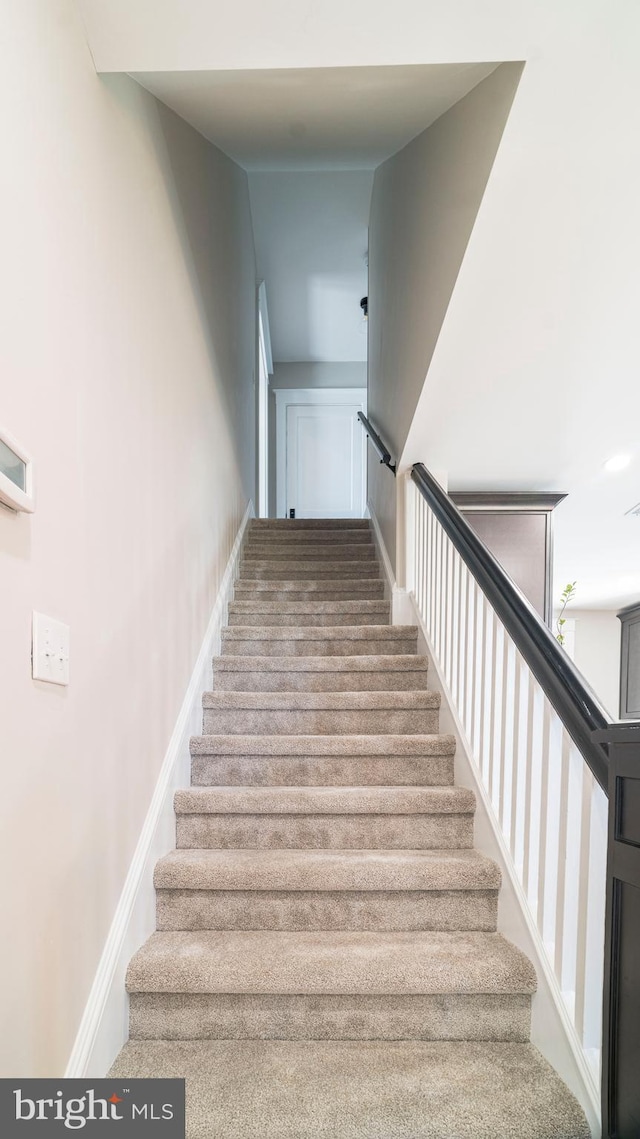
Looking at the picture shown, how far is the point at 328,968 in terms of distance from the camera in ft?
5.27

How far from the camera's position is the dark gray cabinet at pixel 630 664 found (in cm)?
721

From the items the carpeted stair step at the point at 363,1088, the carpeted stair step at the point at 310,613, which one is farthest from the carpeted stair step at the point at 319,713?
the carpeted stair step at the point at 363,1088

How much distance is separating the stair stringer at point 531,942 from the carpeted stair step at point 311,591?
48.4 inches

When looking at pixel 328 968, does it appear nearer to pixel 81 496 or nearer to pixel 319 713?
pixel 319 713

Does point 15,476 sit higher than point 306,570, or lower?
higher

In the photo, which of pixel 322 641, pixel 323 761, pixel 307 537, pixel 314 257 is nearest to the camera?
pixel 323 761

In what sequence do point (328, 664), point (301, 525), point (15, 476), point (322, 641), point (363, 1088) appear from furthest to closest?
point (301, 525)
point (322, 641)
point (328, 664)
point (363, 1088)
point (15, 476)

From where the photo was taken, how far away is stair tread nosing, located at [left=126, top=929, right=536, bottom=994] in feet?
5.17

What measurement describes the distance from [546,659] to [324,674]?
145cm

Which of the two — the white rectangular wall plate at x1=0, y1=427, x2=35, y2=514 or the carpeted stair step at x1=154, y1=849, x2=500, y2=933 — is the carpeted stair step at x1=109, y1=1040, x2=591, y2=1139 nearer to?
the carpeted stair step at x1=154, y1=849, x2=500, y2=933

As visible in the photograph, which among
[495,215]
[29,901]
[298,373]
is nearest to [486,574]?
[495,215]

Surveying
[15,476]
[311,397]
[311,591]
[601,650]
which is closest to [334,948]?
[15,476]

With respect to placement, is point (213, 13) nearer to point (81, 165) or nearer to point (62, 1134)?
point (81, 165)

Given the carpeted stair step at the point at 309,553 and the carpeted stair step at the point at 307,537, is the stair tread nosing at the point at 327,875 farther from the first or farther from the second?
the carpeted stair step at the point at 307,537
